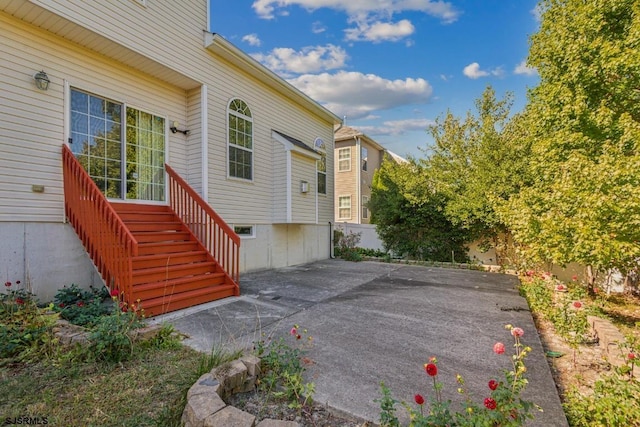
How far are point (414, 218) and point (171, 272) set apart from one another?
767cm

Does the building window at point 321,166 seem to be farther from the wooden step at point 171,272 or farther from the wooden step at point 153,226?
the wooden step at point 171,272

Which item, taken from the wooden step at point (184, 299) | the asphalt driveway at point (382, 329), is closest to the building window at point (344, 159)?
the asphalt driveway at point (382, 329)

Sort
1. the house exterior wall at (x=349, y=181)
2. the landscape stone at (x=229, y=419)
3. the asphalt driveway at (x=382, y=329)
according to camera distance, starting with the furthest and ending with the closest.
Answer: the house exterior wall at (x=349, y=181) → the asphalt driveway at (x=382, y=329) → the landscape stone at (x=229, y=419)

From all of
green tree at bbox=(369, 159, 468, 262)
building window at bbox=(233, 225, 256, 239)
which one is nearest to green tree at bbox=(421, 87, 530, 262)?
green tree at bbox=(369, 159, 468, 262)

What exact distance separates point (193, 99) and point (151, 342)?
522 centimetres

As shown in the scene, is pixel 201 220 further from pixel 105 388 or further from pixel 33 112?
pixel 105 388

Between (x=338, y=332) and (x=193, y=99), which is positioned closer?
(x=338, y=332)

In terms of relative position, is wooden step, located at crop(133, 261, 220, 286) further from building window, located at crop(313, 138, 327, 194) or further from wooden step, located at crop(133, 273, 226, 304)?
building window, located at crop(313, 138, 327, 194)

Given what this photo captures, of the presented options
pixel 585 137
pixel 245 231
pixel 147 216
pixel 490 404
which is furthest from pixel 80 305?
pixel 585 137

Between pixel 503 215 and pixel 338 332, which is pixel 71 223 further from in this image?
pixel 503 215

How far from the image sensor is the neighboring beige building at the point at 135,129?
4242 mm

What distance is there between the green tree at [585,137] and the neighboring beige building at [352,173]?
1075 cm

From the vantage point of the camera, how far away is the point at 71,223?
462 centimetres

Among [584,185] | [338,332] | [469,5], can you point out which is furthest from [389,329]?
[469,5]
